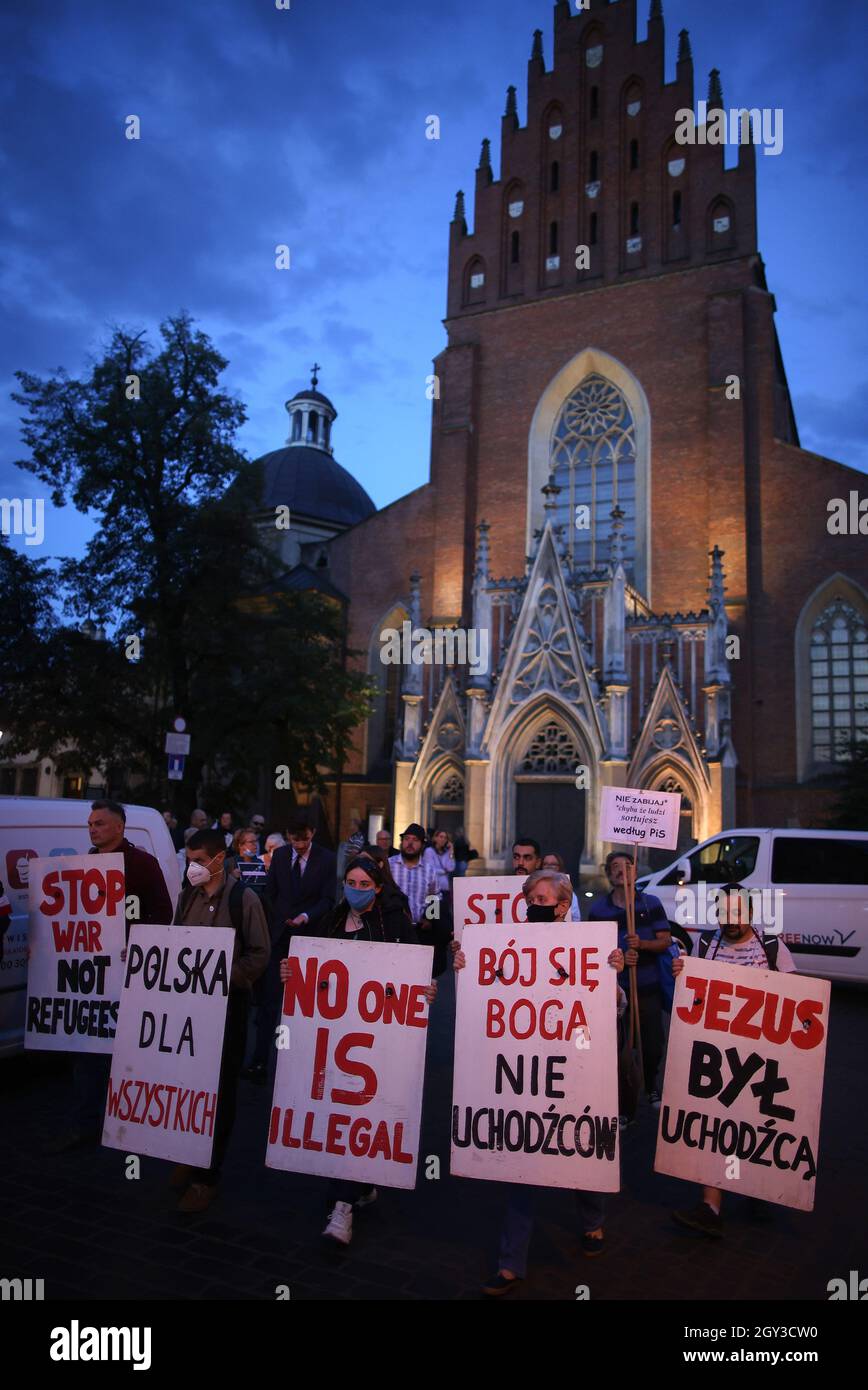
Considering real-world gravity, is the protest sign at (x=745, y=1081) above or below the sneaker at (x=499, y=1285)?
above

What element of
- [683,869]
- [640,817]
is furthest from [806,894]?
[640,817]

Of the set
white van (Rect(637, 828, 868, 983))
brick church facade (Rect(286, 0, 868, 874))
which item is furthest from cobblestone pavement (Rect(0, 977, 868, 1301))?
brick church facade (Rect(286, 0, 868, 874))

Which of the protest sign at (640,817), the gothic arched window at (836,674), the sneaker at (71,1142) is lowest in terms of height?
the sneaker at (71,1142)

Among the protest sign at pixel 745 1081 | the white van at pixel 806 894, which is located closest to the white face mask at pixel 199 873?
the protest sign at pixel 745 1081

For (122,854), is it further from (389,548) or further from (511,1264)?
(389,548)

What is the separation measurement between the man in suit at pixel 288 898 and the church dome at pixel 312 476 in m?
33.3

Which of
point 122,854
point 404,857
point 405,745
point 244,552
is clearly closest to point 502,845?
point 405,745

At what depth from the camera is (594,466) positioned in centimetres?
2675

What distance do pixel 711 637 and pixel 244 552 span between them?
1104cm

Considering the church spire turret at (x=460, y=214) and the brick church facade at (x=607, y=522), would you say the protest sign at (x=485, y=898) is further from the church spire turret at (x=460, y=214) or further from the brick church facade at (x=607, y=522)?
the church spire turret at (x=460, y=214)

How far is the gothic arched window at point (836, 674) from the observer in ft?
74.2

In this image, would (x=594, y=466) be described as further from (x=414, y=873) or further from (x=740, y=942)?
(x=740, y=942)

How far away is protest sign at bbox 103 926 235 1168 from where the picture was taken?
453 cm

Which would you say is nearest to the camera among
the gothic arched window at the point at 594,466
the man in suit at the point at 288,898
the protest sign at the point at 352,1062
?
the protest sign at the point at 352,1062
